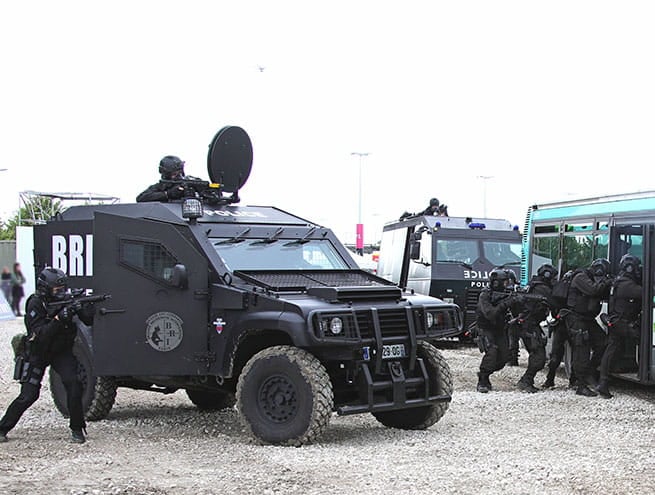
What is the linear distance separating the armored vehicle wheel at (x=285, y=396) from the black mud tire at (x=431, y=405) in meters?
1.22

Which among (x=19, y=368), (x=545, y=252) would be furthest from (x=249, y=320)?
(x=545, y=252)

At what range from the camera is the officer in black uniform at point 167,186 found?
10.3m

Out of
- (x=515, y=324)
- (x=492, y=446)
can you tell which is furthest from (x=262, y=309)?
(x=515, y=324)

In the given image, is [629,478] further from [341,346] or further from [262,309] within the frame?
[262,309]

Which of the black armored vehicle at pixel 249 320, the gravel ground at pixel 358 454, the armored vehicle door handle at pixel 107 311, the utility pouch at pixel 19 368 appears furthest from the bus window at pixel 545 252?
the utility pouch at pixel 19 368

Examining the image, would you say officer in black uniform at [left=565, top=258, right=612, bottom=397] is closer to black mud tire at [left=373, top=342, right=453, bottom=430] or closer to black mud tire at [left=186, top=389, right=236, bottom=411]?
black mud tire at [left=373, top=342, right=453, bottom=430]

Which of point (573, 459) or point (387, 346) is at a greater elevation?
point (387, 346)

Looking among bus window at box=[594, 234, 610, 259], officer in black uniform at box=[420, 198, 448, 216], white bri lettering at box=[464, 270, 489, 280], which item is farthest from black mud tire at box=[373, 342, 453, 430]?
officer in black uniform at box=[420, 198, 448, 216]

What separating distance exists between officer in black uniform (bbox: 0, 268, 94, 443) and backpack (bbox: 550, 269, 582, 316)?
6263 millimetres

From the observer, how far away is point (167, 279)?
930 centimetres

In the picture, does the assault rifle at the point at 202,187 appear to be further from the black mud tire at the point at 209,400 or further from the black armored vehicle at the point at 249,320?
the black mud tire at the point at 209,400

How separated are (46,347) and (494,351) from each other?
573 cm

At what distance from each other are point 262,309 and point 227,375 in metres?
0.77

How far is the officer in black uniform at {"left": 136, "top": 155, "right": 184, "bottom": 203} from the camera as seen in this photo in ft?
33.8
